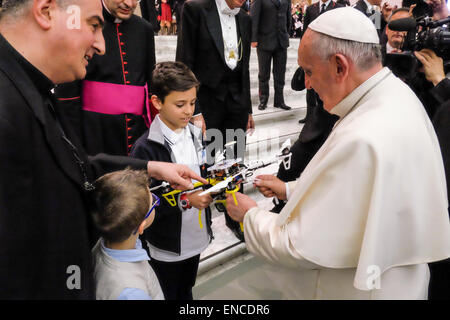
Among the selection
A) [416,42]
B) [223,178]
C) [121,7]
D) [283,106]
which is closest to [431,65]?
[416,42]

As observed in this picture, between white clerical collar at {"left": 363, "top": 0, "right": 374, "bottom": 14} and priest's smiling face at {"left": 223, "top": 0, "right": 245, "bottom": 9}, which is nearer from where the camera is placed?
priest's smiling face at {"left": 223, "top": 0, "right": 245, "bottom": 9}

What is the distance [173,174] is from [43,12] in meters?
0.80

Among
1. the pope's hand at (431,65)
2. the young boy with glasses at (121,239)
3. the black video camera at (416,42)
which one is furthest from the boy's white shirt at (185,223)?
the pope's hand at (431,65)

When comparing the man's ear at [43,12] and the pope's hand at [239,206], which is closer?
the man's ear at [43,12]

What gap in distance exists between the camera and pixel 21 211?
756 millimetres

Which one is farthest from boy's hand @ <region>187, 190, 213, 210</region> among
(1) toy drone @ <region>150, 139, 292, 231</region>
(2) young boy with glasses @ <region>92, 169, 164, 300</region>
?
(2) young boy with glasses @ <region>92, 169, 164, 300</region>

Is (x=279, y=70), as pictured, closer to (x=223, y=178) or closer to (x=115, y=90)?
(x=115, y=90)

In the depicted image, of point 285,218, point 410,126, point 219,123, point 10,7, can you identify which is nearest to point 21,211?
point 10,7

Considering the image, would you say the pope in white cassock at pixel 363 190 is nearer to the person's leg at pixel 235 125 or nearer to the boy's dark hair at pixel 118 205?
the boy's dark hair at pixel 118 205

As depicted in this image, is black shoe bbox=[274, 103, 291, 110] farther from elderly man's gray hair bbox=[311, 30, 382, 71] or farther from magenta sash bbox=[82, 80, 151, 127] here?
Answer: elderly man's gray hair bbox=[311, 30, 382, 71]

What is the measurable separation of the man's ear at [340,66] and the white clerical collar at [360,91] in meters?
0.07

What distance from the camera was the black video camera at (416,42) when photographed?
1846mm

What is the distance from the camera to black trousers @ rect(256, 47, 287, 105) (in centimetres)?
525

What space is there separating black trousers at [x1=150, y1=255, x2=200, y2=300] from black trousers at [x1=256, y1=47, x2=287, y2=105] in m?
3.91
